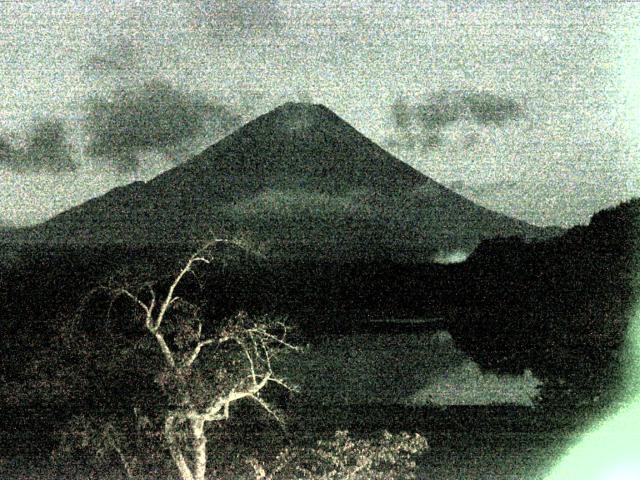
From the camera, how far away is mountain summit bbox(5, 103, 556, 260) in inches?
3804

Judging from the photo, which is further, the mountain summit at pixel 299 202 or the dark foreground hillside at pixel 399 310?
the mountain summit at pixel 299 202

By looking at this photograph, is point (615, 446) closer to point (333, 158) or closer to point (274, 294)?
point (274, 294)

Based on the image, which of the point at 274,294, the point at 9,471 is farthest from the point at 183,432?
the point at 274,294

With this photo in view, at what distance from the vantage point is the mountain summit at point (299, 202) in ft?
317

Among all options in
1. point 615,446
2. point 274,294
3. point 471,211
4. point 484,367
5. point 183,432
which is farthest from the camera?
point 471,211

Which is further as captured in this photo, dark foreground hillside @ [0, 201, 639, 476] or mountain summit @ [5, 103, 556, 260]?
mountain summit @ [5, 103, 556, 260]

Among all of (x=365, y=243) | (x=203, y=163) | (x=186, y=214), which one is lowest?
(x=365, y=243)

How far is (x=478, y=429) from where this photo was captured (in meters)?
8.84

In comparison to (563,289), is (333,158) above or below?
above

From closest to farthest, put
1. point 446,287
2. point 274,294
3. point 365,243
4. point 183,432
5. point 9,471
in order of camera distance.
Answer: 1. point 183,432
2. point 9,471
3. point 274,294
4. point 446,287
5. point 365,243

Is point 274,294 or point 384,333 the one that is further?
point 274,294

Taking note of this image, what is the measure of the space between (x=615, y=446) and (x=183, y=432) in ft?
18.1

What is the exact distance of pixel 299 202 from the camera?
112 m

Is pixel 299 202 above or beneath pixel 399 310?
above
